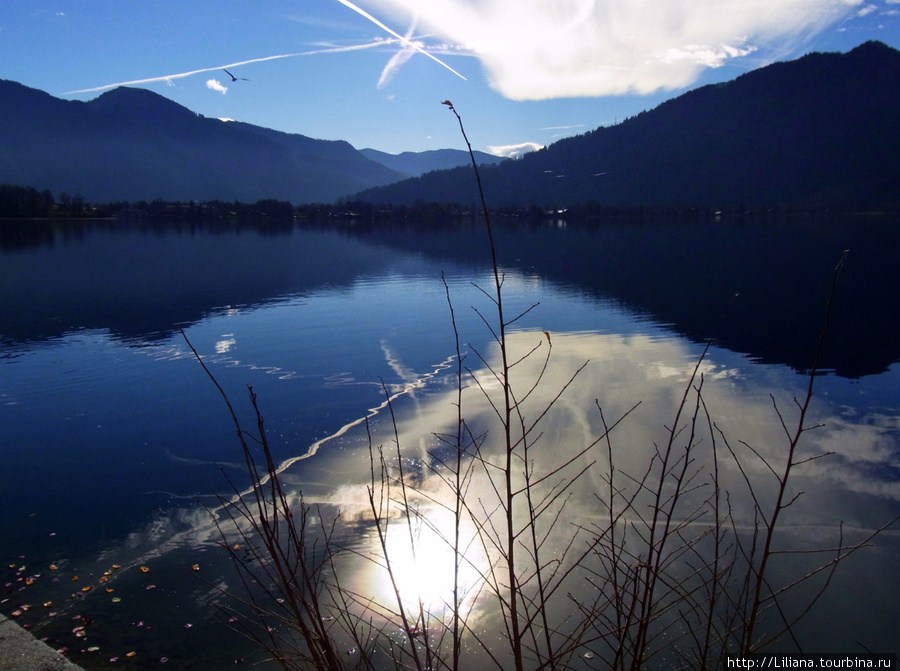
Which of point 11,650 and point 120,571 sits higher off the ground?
point 11,650

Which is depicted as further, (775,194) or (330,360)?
(775,194)

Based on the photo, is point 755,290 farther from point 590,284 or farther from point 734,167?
point 734,167

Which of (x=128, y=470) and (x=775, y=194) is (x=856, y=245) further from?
(x=775, y=194)

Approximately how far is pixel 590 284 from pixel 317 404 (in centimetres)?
1837

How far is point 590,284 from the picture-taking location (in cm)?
2661

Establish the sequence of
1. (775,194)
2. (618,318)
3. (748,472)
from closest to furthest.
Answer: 1. (748,472)
2. (618,318)
3. (775,194)

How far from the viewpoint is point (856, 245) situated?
4562 cm

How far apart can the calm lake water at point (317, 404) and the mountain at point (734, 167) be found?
137 metres

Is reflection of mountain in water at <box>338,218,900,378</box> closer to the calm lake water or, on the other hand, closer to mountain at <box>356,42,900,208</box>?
the calm lake water

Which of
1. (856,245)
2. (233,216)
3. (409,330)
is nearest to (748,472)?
(409,330)

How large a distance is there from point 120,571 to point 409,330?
11.8m

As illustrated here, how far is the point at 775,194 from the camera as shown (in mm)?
160125

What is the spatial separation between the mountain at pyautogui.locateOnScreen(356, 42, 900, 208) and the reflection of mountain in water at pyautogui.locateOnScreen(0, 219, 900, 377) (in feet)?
382

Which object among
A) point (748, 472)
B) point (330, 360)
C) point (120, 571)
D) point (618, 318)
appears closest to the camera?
point (120, 571)
